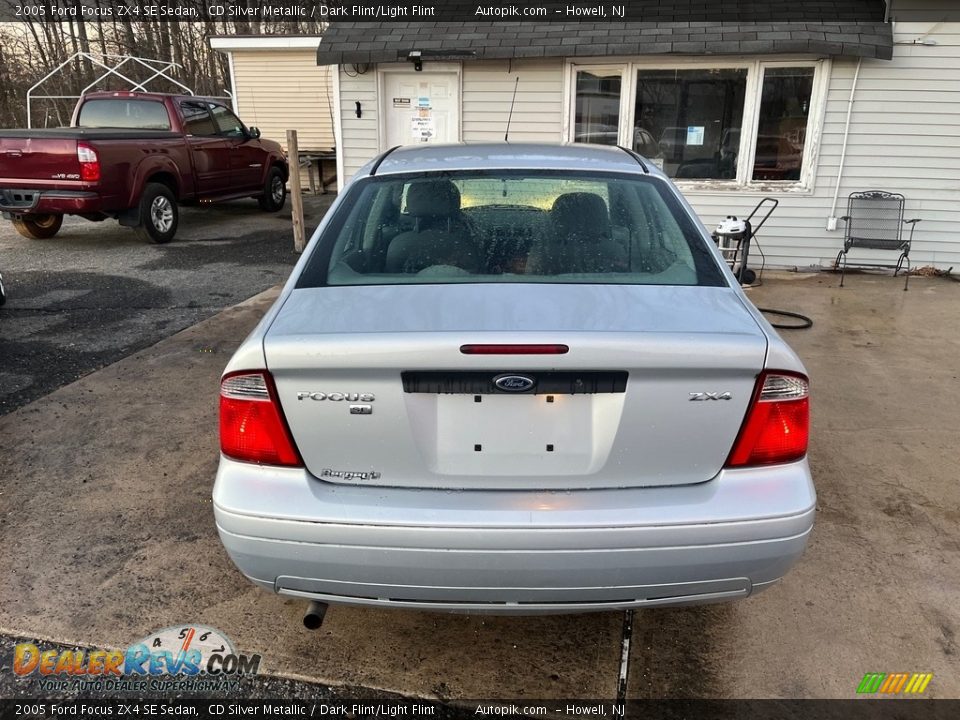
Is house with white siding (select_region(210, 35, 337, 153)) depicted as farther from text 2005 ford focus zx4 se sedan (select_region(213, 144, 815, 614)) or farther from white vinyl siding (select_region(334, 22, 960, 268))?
text 2005 ford focus zx4 se sedan (select_region(213, 144, 815, 614))

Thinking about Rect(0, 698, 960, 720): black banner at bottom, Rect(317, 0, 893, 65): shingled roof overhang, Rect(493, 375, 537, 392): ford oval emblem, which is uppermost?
Rect(317, 0, 893, 65): shingled roof overhang

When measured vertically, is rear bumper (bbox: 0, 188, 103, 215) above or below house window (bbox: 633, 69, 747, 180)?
below

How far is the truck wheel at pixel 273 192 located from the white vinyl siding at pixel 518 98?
5.45 metres

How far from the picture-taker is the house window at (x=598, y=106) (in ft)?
27.4

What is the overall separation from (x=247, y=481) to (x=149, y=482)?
1.81m

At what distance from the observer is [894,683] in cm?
229

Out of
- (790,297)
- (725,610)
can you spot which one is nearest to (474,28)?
(790,297)

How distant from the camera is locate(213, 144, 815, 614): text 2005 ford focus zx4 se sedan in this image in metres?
1.86

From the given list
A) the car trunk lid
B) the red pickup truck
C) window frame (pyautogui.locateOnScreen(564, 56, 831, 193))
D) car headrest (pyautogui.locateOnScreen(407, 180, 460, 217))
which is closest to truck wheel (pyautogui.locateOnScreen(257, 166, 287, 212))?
the red pickup truck

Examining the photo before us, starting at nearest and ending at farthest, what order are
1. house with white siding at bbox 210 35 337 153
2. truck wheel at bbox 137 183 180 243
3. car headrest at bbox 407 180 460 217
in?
1. car headrest at bbox 407 180 460 217
2. truck wheel at bbox 137 183 180 243
3. house with white siding at bbox 210 35 337 153

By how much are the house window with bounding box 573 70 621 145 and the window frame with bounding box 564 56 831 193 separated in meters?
0.07

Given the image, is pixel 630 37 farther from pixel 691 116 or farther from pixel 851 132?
pixel 851 132

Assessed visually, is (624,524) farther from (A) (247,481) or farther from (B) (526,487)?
(A) (247,481)

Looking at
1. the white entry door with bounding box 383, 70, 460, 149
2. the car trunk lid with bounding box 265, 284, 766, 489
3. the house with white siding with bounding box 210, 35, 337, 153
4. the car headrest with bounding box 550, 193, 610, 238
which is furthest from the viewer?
the house with white siding with bounding box 210, 35, 337, 153
